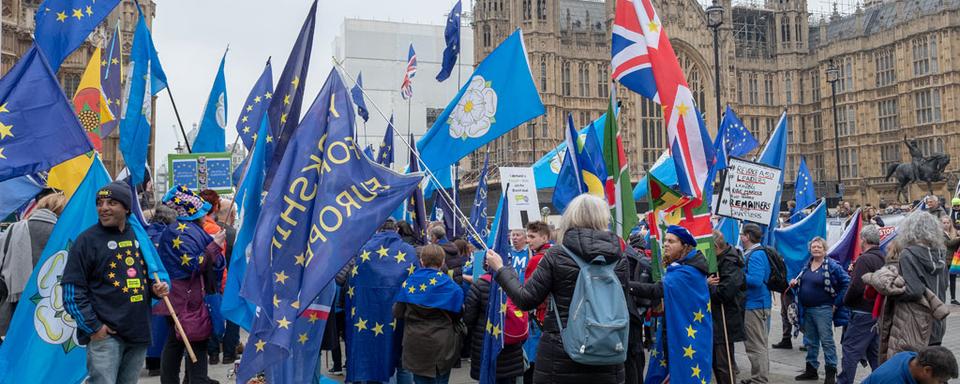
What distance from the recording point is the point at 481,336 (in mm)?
6855

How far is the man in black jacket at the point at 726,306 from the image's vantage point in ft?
22.8

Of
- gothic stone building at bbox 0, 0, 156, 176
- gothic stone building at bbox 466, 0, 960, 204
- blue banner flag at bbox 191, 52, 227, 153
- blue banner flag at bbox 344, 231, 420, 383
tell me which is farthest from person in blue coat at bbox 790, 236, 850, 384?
gothic stone building at bbox 466, 0, 960, 204

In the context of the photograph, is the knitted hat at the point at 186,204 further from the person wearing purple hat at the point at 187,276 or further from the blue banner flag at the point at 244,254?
the blue banner flag at the point at 244,254

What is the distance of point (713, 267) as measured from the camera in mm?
6785

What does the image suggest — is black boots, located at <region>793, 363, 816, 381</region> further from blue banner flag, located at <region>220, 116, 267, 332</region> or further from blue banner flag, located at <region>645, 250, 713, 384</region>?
blue banner flag, located at <region>220, 116, 267, 332</region>

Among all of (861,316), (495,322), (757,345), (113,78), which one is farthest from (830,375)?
(113,78)

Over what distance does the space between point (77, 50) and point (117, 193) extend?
95.9 ft

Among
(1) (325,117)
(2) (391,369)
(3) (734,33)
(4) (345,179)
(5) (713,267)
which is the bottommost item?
(2) (391,369)

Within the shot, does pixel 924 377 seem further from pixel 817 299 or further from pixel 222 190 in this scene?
pixel 222 190

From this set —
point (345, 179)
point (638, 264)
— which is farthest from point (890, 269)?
point (345, 179)

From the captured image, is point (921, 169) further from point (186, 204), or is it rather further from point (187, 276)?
point (187, 276)

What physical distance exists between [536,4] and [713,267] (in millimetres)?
40723

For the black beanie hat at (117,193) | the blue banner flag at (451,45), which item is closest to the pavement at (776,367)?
the black beanie hat at (117,193)

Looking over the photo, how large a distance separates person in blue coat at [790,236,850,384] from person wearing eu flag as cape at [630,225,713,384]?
→ 2120 millimetres
